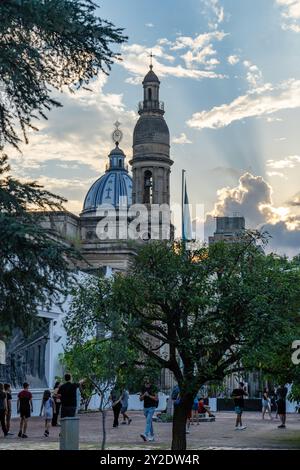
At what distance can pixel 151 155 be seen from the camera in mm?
76875

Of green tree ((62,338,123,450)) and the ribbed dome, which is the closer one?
green tree ((62,338,123,450))

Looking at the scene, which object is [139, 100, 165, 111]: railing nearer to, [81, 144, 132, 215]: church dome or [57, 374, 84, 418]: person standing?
[81, 144, 132, 215]: church dome

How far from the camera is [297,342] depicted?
→ 2122 centimetres

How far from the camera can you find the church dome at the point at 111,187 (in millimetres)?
97000

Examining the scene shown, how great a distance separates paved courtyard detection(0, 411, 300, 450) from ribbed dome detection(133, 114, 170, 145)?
146 feet

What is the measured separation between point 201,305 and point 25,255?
5.89 meters

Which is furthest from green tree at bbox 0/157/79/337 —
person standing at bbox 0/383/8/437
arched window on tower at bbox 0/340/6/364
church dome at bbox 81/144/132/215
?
church dome at bbox 81/144/132/215

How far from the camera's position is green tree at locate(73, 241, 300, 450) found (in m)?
19.3

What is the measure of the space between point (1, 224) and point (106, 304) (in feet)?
21.2

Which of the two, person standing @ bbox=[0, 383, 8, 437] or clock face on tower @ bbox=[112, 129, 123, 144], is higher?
clock face on tower @ bbox=[112, 129, 123, 144]

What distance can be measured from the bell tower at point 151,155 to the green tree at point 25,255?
60912mm

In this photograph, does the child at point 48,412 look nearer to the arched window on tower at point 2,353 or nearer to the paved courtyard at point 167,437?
the paved courtyard at point 167,437

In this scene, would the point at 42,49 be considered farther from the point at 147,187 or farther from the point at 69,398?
the point at 147,187
